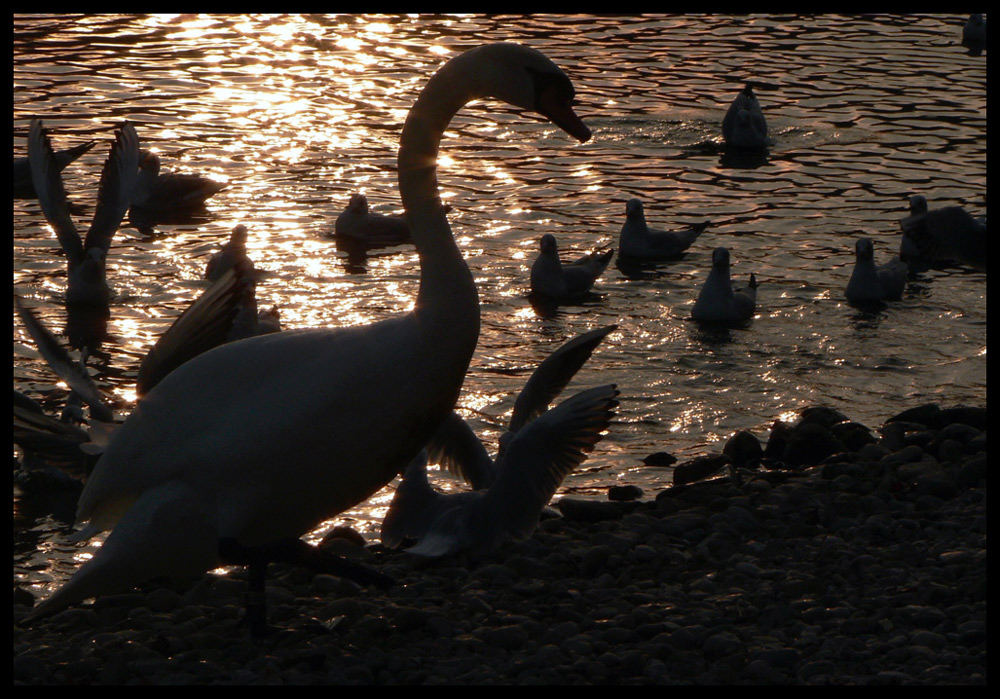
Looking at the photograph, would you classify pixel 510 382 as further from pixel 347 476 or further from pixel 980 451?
pixel 347 476

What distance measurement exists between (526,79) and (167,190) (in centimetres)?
1134

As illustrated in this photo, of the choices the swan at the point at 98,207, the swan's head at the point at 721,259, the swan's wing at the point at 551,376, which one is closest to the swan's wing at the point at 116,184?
the swan at the point at 98,207

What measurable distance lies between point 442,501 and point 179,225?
9.42 m

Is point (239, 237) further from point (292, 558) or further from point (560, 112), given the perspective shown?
point (560, 112)

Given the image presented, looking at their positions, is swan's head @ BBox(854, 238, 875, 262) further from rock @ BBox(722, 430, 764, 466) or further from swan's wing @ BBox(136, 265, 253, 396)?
swan's wing @ BBox(136, 265, 253, 396)

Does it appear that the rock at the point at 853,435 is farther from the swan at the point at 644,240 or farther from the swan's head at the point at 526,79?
the swan at the point at 644,240

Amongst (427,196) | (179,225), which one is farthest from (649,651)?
(179,225)

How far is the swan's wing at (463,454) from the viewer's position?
9.45 metres

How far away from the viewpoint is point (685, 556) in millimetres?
8258

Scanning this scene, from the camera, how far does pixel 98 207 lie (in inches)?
570

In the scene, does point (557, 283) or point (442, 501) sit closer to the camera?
point (442, 501)

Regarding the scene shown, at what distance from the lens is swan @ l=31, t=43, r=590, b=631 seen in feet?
20.5

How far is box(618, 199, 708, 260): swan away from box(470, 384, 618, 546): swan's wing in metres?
7.65

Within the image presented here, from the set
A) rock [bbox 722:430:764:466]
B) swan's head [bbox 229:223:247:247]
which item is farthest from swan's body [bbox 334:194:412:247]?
rock [bbox 722:430:764:466]
